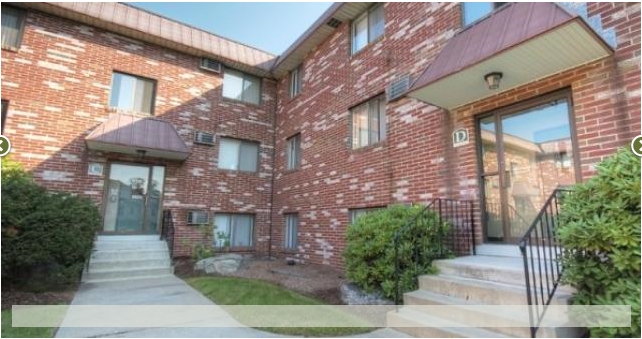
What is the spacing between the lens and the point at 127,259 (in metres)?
8.70

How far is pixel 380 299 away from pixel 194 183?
7.57 meters

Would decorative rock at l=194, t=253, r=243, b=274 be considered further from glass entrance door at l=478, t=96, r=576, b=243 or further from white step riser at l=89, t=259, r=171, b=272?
glass entrance door at l=478, t=96, r=576, b=243

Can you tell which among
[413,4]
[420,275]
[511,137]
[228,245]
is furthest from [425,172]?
[228,245]

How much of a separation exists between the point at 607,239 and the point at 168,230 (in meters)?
9.58

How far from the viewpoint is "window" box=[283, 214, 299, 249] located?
1084 cm

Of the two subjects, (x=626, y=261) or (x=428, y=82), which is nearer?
(x=626, y=261)

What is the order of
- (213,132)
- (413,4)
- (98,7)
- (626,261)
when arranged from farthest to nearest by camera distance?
(213,132)
(98,7)
(413,4)
(626,261)

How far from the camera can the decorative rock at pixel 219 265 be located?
843 cm

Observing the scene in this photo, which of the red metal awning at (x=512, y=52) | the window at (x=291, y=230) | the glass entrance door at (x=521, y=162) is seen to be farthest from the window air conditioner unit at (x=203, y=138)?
the glass entrance door at (x=521, y=162)

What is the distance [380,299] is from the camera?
5.24 metres

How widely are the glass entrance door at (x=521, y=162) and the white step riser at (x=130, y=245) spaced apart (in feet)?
26.3

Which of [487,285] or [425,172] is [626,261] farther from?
[425,172]

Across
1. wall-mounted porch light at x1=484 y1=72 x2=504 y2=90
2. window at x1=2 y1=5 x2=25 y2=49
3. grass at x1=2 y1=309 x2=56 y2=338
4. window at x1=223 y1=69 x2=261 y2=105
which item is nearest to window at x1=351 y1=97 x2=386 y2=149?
wall-mounted porch light at x1=484 y1=72 x2=504 y2=90

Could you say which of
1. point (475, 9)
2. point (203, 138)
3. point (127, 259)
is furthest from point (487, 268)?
point (203, 138)
